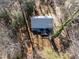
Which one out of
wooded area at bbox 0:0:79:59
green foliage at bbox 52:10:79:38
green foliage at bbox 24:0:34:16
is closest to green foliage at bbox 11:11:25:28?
wooded area at bbox 0:0:79:59

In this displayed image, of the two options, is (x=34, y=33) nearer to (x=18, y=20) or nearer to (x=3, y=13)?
(x=18, y=20)

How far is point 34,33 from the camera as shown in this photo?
12.2ft

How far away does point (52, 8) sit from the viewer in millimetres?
3846

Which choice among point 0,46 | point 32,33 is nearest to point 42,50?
point 32,33

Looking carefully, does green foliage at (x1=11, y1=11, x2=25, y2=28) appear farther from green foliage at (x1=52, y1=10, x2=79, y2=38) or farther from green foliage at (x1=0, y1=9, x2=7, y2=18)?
green foliage at (x1=52, y1=10, x2=79, y2=38)

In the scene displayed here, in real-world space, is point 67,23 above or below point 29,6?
below

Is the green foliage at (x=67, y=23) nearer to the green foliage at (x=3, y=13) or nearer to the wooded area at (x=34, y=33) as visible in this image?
the wooded area at (x=34, y=33)

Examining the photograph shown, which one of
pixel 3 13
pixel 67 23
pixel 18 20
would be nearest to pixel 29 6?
pixel 18 20

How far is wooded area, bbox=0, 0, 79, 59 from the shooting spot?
3613 millimetres

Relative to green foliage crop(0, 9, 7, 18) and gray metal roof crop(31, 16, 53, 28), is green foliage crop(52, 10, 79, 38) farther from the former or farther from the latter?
green foliage crop(0, 9, 7, 18)

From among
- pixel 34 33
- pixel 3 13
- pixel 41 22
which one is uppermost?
pixel 3 13

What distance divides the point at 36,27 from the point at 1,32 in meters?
0.46

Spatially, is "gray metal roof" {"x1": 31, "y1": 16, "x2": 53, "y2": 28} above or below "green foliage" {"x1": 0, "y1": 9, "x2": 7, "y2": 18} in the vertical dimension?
below

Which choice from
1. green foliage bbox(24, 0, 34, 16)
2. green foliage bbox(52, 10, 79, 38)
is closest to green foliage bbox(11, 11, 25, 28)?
green foliage bbox(24, 0, 34, 16)
